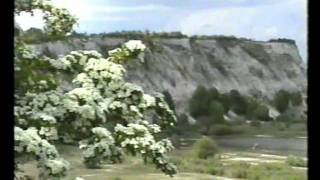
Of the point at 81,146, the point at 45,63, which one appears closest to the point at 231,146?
the point at 81,146

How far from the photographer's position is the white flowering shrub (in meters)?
1.38

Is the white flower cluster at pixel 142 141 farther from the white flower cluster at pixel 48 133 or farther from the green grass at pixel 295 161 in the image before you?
the green grass at pixel 295 161

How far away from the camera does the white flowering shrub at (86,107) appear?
1.38 meters

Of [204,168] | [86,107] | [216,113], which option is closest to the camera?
[216,113]

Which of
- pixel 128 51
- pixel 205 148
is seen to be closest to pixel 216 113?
pixel 205 148

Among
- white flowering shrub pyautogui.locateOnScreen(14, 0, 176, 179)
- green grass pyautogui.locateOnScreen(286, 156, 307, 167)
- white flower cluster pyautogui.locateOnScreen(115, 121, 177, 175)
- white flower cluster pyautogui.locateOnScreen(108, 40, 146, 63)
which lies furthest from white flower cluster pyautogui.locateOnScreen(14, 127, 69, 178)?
green grass pyautogui.locateOnScreen(286, 156, 307, 167)

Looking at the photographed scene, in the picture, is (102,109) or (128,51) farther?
(102,109)

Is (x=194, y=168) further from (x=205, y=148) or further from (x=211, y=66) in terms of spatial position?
(x=211, y=66)

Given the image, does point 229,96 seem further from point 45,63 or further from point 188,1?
point 45,63

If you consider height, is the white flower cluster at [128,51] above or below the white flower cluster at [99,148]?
above

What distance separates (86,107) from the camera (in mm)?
1482

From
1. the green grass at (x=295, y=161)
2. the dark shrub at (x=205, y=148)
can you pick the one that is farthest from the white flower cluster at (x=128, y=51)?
the green grass at (x=295, y=161)

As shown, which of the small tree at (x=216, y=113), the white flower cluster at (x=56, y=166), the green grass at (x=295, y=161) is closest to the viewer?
the green grass at (x=295, y=161)

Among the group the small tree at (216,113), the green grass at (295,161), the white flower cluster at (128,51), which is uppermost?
the white flower cluster at (128,51)
